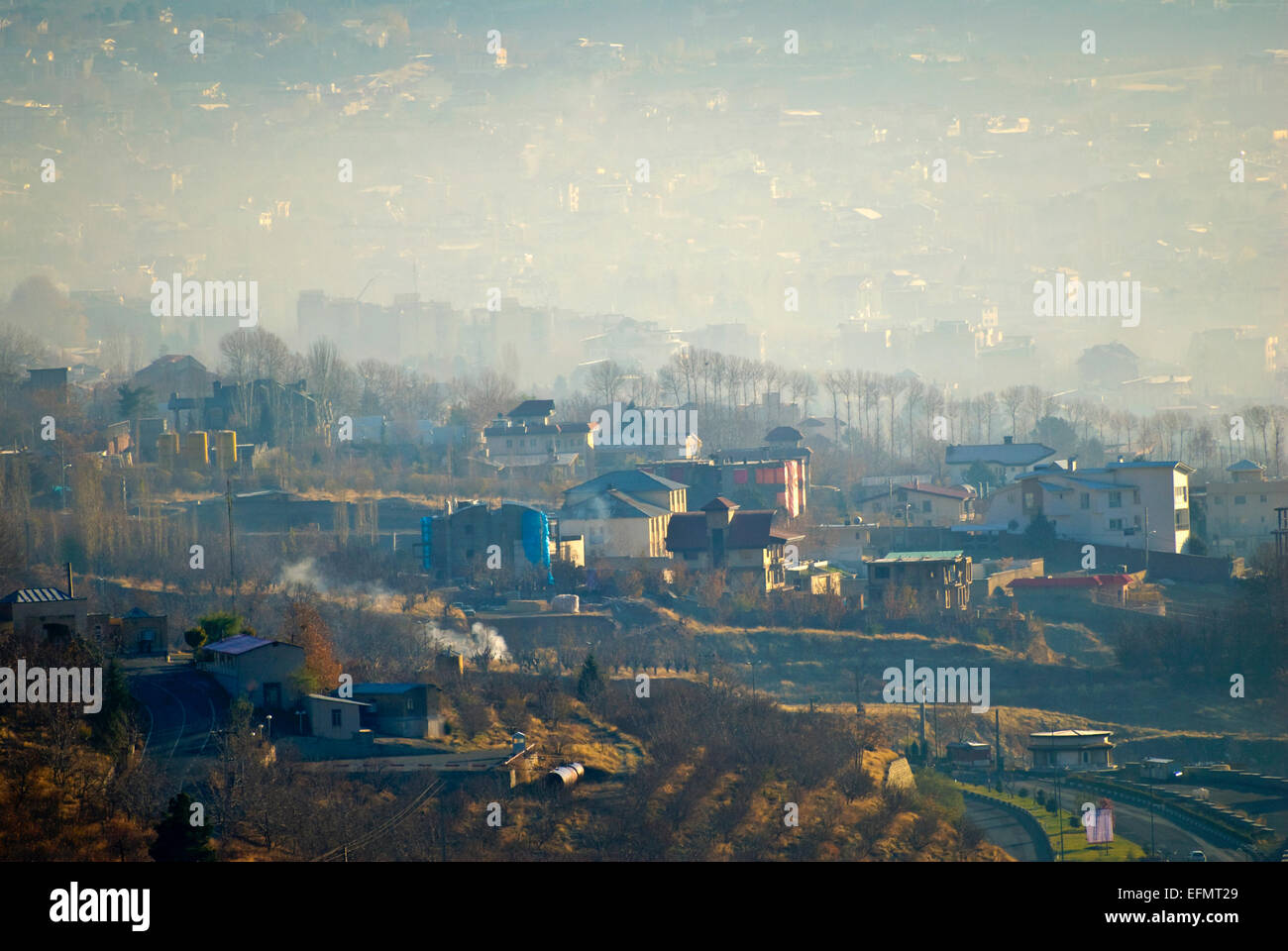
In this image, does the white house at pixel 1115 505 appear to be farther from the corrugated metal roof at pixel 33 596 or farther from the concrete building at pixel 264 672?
the corrugated metal roof at pixel 33 596

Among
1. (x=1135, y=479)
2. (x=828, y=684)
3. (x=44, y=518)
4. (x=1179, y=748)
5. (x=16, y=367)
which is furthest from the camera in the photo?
(x=16, y=367)

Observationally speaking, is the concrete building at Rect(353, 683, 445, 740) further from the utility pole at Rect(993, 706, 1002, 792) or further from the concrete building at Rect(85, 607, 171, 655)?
the utility pole at Rect(993, 706, 1002, 792)

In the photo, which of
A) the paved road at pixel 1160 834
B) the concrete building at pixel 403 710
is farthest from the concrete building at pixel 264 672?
the paved road at pixel 1160 834

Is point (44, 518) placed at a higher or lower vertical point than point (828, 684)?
higher

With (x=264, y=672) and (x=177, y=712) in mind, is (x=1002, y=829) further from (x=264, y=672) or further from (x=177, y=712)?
(x=177, y=712)

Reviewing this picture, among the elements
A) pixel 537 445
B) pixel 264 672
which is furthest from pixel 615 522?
pixel 264 672

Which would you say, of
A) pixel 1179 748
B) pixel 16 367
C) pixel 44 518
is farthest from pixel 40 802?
pixel 16 367

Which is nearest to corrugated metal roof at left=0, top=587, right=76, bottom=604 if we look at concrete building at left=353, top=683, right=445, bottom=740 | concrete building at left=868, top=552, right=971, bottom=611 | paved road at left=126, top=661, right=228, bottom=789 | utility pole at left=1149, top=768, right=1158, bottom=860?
paved road at left=126, top=661, right=228, bottom=789
